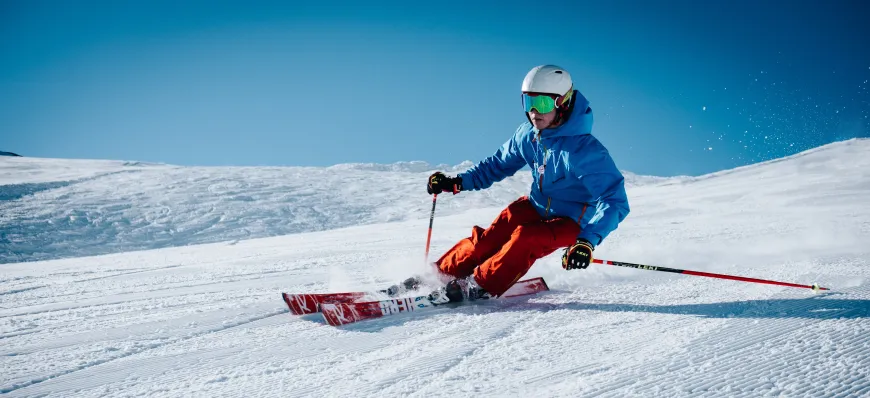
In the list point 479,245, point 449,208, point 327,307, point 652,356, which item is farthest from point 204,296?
point 449,208

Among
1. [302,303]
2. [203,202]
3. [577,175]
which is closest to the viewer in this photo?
[302,303]

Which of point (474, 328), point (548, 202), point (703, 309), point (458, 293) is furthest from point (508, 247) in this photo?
point (703, 309)

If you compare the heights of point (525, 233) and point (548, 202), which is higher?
point (548, 202)

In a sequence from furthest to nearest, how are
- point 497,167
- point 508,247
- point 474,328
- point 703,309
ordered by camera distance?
point 497,167 < point 508,247 < point 703,309 < point 474,328

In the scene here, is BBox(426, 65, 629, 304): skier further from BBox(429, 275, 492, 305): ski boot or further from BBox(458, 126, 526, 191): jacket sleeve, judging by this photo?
BBox(458, 126, 526, 191): jacket sleeve

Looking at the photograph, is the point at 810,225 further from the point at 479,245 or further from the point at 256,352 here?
the point at 256,352

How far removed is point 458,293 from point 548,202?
104cm

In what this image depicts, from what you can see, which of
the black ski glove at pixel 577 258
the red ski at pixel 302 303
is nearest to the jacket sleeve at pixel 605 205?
the black ski glove at pixel 577 258

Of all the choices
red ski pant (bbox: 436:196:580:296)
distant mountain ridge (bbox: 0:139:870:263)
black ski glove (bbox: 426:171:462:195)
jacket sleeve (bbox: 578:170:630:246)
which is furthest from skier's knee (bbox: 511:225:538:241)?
distant mountain ridge (bbox: 0:139:870:263)

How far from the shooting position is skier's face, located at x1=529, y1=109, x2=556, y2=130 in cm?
347

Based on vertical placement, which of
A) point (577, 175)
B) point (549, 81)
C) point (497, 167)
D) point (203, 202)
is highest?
point (203, 202)

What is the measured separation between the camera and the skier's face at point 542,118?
347cm

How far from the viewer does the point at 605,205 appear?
3104 mm

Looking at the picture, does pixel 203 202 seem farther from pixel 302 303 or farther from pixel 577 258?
pixel 577 258
